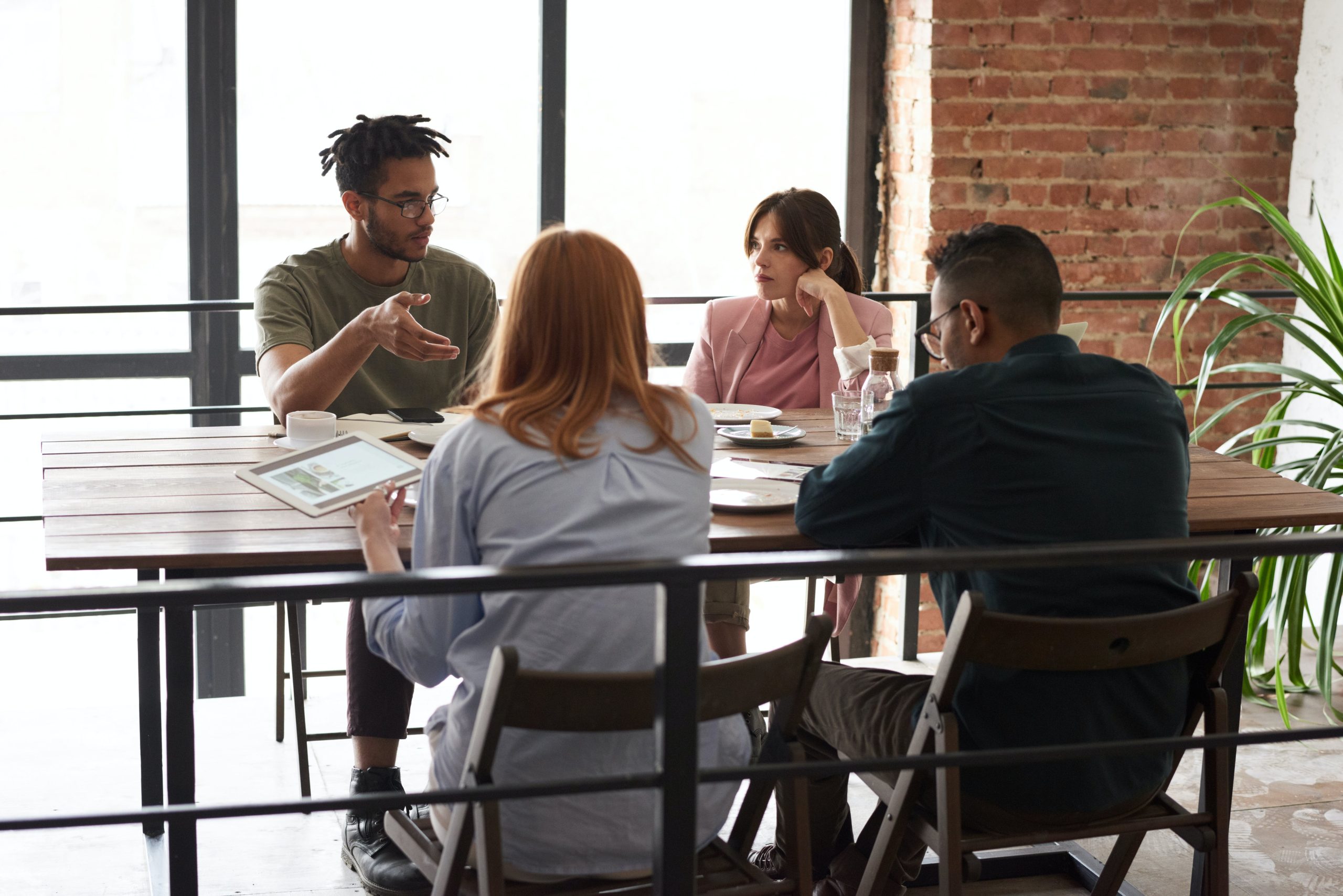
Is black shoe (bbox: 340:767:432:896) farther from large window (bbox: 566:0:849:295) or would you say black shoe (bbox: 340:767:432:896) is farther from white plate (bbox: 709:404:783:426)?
large window (bbox: 566:0:849:295)

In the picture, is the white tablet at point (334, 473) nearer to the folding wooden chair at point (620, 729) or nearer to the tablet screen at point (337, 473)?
the tablet screen at point (337, 473)

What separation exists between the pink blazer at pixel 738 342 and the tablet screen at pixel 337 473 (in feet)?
3.66

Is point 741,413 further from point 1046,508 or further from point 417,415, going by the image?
point 1046,508

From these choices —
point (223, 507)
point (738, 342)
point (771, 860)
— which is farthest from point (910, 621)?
point (223, 507)

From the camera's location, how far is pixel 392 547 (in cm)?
182

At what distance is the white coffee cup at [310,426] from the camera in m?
2.44

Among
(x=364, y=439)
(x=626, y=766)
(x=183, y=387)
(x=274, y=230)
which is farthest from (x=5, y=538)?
(x=626, y=766)

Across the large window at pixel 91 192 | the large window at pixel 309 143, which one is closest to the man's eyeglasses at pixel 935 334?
the large window at pixel 309 143

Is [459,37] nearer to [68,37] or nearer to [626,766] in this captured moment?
[68,37]

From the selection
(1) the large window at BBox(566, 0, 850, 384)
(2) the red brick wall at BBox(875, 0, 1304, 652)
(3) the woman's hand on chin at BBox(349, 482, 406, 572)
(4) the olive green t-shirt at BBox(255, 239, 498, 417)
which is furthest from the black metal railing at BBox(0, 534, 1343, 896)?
(1) the large window at BBox(566, 0, 850, 384)

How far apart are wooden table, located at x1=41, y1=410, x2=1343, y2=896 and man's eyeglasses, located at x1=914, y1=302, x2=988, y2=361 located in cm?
34

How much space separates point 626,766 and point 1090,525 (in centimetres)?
67

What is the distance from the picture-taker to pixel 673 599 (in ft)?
4.34

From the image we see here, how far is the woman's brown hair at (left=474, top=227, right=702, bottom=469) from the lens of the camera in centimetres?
168
